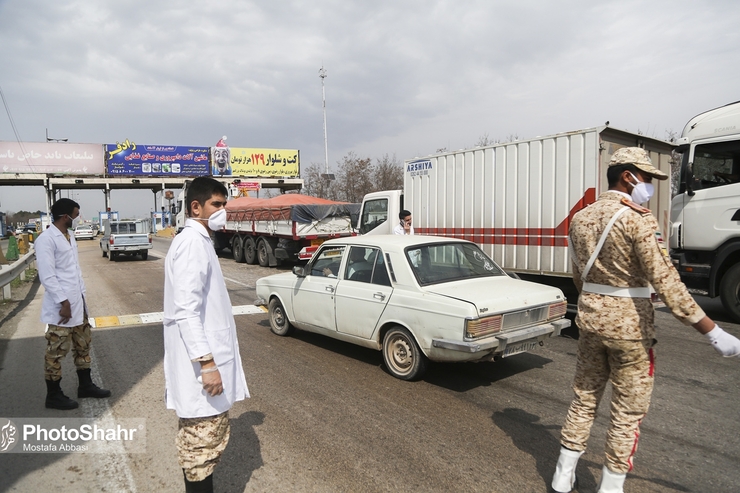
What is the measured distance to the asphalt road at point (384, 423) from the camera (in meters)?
3.21

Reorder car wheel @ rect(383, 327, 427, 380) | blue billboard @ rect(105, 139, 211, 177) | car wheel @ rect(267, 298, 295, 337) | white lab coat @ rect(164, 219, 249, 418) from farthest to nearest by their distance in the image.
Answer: blue billboard @ rect(105, 139, 211, 177) < car wheel @ rect(267, 298, 295, 337) < car wheel @ rect(383, 327, 427, 380) < white lab coat @ rect(164, 219, 249, 418)

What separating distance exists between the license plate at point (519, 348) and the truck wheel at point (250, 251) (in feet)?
48.9

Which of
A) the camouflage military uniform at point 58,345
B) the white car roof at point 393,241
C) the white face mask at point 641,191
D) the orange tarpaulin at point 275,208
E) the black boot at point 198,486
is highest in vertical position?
the orange tarpaulin at point 275,208

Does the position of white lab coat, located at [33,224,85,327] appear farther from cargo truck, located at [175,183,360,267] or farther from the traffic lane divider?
cargo truck, located at [175,183,360,267]

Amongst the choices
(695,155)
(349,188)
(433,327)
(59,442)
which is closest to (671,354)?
(433,327)

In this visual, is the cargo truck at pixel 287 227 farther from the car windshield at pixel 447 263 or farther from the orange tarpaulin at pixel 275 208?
the car windshield at pixel 447 263

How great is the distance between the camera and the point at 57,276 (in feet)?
14.6

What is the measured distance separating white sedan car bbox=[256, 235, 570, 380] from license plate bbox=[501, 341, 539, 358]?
11 mm

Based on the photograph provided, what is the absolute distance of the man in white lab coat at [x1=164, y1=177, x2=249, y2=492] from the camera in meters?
2.51

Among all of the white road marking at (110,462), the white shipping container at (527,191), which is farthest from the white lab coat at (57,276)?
the white shipping container at (527,191)

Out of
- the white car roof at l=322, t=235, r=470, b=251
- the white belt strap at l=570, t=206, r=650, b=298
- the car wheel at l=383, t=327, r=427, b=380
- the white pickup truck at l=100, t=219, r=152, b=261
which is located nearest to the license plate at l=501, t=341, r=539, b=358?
the car wheel at l=383, t=327, r=427, b=380

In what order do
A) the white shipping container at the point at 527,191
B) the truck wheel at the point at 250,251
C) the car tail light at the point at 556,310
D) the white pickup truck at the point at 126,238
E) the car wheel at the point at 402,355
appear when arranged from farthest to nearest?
the white pickup truck at the point at 126,238 → the truck wheel at the point at 250,251 → the white shipping container at the point at 527,191 → the car tail light at the point at 556,310 → the car wheel at the point at 402,355

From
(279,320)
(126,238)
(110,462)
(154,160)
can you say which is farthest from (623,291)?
(154,160)

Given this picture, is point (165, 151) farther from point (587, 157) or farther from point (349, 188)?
point (587, 157)
